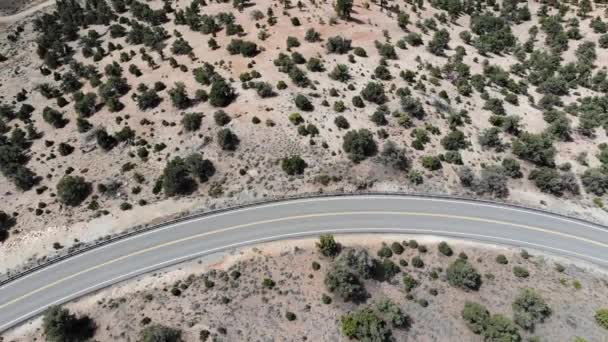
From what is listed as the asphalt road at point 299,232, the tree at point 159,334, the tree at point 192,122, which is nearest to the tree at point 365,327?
the asphalt road at point 299,232

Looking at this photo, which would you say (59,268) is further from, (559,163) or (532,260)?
(559,163)

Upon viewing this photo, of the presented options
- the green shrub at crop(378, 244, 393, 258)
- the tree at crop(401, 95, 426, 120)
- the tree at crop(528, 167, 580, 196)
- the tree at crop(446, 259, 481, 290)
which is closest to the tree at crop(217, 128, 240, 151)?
the green shrub at crop(378, 244, 393, 258)

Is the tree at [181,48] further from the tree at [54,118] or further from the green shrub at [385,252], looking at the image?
the green shrub at [385,252]

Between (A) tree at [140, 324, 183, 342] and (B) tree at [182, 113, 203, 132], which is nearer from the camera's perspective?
(A) tree at [140, 324, 183, 342]

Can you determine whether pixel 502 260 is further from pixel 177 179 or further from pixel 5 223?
pixel 5 223

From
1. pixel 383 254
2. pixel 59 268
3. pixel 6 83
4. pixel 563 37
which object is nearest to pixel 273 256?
pixel 383 254

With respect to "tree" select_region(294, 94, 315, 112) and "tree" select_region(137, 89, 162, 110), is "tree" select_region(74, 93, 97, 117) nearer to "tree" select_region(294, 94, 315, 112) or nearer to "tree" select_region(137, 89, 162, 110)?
"tree" select_region(137, 89, 162, 110)
